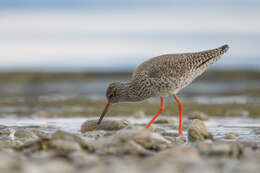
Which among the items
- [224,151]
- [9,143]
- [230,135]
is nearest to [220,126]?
[230,135]

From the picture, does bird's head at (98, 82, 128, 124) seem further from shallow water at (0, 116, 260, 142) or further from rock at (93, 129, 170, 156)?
rock at (93, 129, 170, 156)

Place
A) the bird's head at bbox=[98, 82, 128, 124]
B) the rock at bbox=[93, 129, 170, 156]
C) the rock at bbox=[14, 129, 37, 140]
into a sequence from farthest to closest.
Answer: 1. the bird's head at bbox=[98, 82, 128, 124]
2. the rock at bbox=[14, 129, 37, 140]
3. the rock at bbox=[93, 129, 170, 156]

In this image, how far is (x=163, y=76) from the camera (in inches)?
354

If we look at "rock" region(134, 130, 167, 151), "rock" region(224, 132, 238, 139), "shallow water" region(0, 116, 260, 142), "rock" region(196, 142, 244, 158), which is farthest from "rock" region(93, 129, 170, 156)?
"shallow water" region(0, 116, 260, 142)

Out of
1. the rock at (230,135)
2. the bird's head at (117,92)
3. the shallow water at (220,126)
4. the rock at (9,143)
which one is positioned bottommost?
the shallow water at (220,126)

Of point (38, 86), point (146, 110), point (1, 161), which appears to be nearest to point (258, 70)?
point (38, 86)

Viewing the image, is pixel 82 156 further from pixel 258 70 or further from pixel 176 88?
pixel 258 70

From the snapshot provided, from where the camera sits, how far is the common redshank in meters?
9.02

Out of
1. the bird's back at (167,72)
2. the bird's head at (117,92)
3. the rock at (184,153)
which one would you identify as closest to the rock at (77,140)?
the rock at (184,153)

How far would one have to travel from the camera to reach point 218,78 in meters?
31.0

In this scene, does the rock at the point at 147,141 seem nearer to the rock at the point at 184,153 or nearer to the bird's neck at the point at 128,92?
the rock at the point at 184,153

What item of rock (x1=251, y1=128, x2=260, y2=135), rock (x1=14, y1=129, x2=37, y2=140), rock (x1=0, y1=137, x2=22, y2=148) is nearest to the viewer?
rock (x1=0, y1=137, x2=22, y2=148)

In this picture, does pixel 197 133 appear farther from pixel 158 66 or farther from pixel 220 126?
pixel 220 126

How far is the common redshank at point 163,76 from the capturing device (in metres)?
9.02
